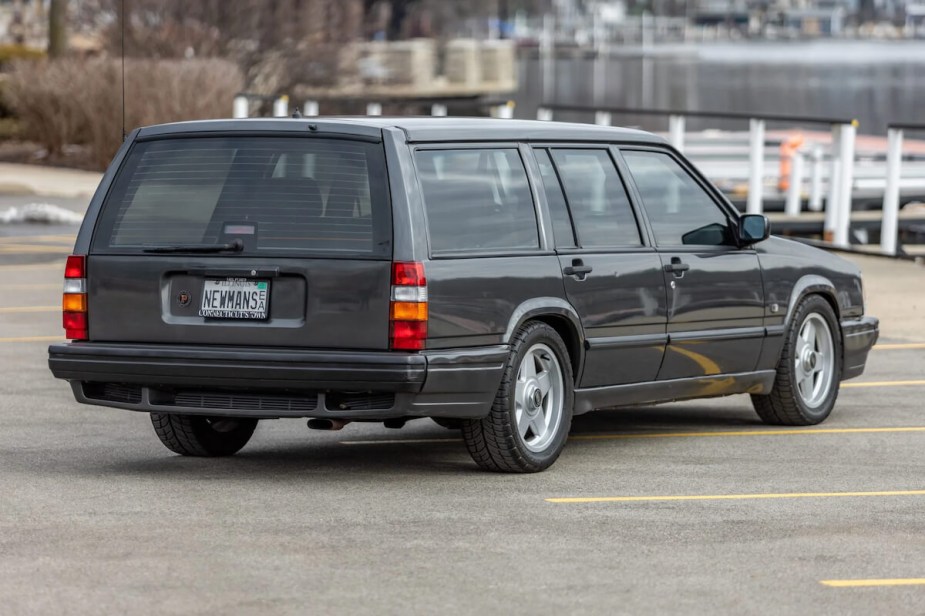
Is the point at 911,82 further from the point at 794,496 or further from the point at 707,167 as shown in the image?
the point at 794,496

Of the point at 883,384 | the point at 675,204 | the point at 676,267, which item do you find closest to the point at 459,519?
the point at 676,267

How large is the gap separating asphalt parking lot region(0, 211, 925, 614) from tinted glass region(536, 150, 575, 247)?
1072mm

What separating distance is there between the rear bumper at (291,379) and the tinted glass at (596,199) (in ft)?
3.33

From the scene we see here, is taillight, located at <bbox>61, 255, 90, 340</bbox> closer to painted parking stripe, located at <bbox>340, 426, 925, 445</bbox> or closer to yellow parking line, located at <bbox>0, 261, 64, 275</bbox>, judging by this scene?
painted parking stripe, located at <bbox>340, 426, 925, 445</bbox>

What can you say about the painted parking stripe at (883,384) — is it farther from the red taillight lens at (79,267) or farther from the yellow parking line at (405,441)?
the red taillight lens at (79,267)

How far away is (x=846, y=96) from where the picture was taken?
379 feet

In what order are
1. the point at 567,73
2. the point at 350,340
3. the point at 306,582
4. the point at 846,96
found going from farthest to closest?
the point at 567,73
the point at 846,96
the point at 350,340
the point at 306,582

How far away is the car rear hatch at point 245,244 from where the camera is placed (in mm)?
8289

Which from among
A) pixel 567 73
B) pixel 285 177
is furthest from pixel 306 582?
pixel 567 73

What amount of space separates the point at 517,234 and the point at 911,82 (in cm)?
15301

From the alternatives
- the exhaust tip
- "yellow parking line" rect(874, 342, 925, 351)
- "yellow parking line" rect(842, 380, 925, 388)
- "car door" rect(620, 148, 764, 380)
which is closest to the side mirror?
"car door" rect(620, 148, 764, 380)

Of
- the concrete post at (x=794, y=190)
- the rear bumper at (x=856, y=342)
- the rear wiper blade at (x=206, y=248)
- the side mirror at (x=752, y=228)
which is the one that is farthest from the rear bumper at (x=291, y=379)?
the concrete post at (x=794, y=190)

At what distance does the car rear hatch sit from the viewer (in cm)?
829

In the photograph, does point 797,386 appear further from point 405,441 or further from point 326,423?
point 326,423
